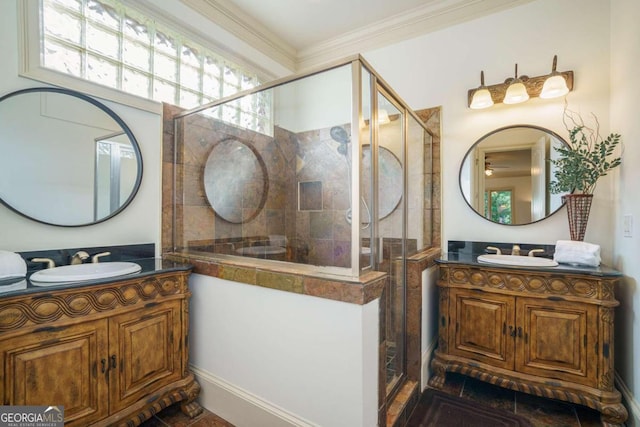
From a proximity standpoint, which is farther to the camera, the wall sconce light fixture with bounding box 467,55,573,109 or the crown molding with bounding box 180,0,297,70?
the crown molding with bounding box 180,0,297,70

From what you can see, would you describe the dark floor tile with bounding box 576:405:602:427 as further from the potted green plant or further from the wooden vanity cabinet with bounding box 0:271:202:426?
the wooden vanity cabinet with bounding box 0:271:202:426

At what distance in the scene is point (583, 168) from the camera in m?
1.97

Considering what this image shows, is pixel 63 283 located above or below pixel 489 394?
→ above

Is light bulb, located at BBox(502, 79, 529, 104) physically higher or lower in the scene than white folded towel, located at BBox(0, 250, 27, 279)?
higher

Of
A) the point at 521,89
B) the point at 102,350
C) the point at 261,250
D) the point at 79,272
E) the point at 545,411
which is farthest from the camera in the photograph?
the point at 261,250

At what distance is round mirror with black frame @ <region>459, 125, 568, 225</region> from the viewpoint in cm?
225

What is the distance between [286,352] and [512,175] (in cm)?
221

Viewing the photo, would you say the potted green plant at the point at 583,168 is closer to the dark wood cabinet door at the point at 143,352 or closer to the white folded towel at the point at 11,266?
the dark wood cabinet door at the point at 143,352

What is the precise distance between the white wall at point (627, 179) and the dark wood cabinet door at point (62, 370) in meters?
2.80

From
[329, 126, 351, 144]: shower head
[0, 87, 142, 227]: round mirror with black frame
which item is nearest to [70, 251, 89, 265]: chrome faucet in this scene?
[0, 87, 142, 227]: round mirror with black frame

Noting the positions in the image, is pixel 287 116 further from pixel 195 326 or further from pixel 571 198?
pixel 571 198

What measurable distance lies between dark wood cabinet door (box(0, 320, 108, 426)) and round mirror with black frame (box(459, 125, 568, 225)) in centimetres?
270

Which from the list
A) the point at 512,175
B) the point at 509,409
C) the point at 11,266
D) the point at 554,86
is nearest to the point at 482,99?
the point at 554,86

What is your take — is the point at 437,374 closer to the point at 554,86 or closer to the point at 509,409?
the point at 509,409
